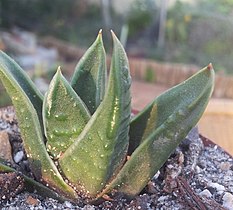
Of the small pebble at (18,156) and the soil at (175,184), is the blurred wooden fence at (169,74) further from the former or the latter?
the small pebble at (18,156)

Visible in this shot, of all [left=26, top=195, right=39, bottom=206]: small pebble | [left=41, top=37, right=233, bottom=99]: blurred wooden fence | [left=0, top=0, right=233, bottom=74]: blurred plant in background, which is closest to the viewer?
[left=26, top=195, right=39, bottom=206]: small pebble

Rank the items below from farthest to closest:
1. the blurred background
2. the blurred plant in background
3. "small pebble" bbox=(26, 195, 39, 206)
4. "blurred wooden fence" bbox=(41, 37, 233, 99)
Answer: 1. the blurred plant in background
2. the blurred background
3. "blurred wooden fence" bbox=(41, 37, 233, 99)
4. "small pebble" bbox=(26, 195, 39, 206)

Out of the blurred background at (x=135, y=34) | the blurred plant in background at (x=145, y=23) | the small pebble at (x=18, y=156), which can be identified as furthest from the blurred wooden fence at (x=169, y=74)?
the small pebble at (x=18, y=156)

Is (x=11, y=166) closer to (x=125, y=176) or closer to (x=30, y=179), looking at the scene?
(x=30, y=179)

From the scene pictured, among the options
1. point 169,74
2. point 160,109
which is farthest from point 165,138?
point 169,74

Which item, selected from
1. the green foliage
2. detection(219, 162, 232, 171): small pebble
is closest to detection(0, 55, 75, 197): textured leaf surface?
detection(219, 162, 232, 171): small pebble

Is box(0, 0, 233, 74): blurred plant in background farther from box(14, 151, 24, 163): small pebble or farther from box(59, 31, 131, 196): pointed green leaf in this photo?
box(59, 31, 131, 196): pointed green leaf

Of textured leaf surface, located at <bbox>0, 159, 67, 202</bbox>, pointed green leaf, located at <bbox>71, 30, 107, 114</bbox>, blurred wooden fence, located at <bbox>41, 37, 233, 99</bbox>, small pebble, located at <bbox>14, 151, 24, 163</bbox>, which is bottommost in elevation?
blurred wooden fence, located at <bbox>41, 37, 233, 99</bbox>

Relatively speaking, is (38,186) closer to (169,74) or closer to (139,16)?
(169,74)
